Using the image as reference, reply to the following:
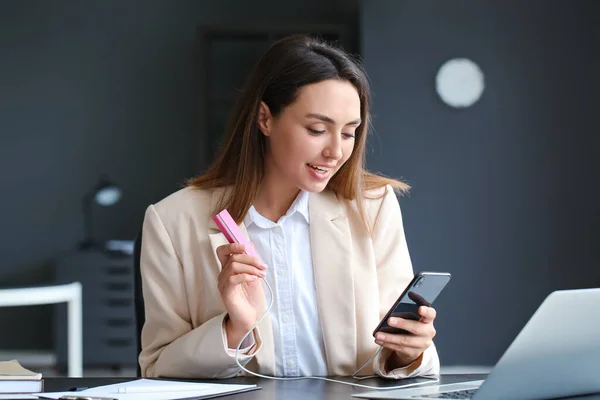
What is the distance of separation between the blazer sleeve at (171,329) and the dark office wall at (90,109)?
4.51 metres

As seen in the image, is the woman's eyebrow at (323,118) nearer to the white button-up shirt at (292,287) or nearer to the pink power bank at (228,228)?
the white button-up shirt at (292,287)

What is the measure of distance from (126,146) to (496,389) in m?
5.50

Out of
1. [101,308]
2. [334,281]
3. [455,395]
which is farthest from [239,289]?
[101,308]

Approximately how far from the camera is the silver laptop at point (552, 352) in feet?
3.62

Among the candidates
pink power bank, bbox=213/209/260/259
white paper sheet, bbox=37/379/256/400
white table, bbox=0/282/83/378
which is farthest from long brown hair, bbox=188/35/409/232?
white table, bbox=0/282/83/378

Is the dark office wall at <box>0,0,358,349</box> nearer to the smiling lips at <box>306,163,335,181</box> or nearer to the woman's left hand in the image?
the smiling lips at <box>306,163,335,181</box>

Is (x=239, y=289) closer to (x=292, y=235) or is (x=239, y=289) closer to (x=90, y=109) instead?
(x=292, y=235)

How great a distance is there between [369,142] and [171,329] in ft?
10.8

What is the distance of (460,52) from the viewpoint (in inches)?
200

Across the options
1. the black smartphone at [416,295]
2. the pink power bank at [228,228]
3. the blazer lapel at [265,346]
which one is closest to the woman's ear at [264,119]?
the blazer lapel at [265,346]

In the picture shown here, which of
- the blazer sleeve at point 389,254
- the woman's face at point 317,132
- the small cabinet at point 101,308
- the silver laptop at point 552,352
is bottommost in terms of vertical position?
the small cabinet at point 101,308

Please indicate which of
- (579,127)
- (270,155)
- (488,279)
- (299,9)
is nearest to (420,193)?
(488,279)

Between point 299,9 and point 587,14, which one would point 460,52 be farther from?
point 299,9

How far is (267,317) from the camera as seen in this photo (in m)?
1.79
